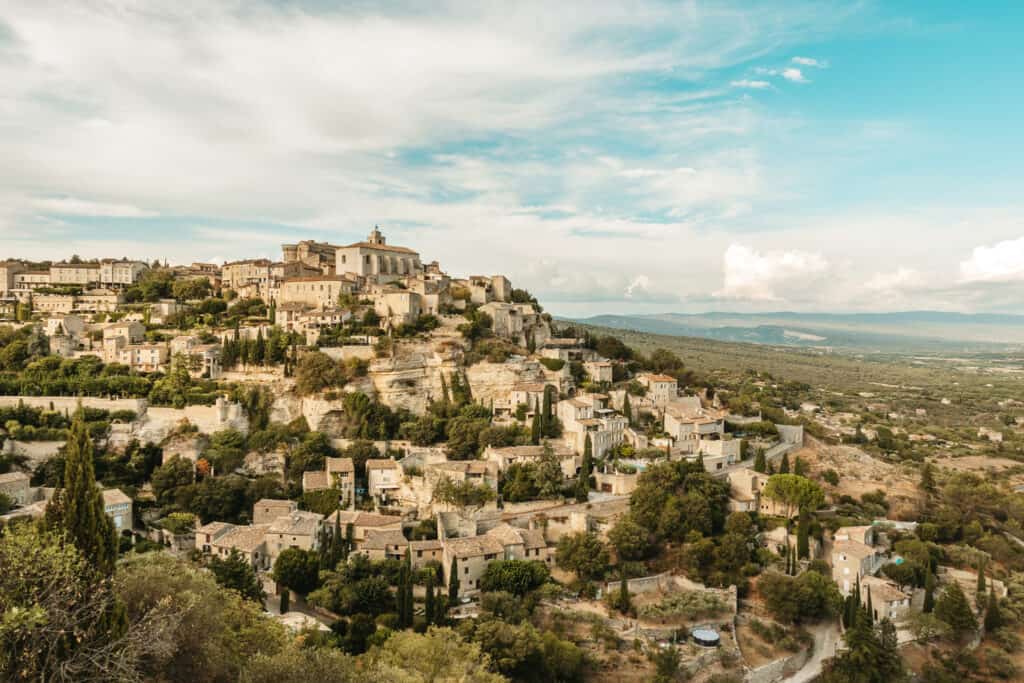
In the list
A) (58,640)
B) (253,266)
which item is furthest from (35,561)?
(253,266)

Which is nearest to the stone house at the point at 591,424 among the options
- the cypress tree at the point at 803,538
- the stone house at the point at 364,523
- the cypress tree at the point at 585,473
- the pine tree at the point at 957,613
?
the cypress tree at the point at 585,473

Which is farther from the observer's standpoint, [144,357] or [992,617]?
[144,357]

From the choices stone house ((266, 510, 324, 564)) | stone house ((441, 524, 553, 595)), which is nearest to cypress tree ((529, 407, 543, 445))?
stone house ((441, 524, 553, 595))

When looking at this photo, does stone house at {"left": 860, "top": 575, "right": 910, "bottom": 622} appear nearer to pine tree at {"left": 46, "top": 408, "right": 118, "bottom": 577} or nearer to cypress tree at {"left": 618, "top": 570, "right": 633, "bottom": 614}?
cypress tree at {"left": 618, "top": 570, "right": 633, "bottom": 614}

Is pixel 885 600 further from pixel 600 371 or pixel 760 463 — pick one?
pixel 600 371

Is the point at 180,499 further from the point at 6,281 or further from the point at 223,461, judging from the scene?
the point at 6,281

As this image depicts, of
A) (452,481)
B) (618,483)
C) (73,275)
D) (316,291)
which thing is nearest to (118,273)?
(73,275)

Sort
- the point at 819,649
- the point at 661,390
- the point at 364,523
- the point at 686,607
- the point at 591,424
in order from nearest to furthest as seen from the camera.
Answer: the point at 686,607, the point at 819,649, the point at 364,523, the point at 591,424, the point at 661,390

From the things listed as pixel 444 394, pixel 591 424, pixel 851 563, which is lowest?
pixel 851 563
